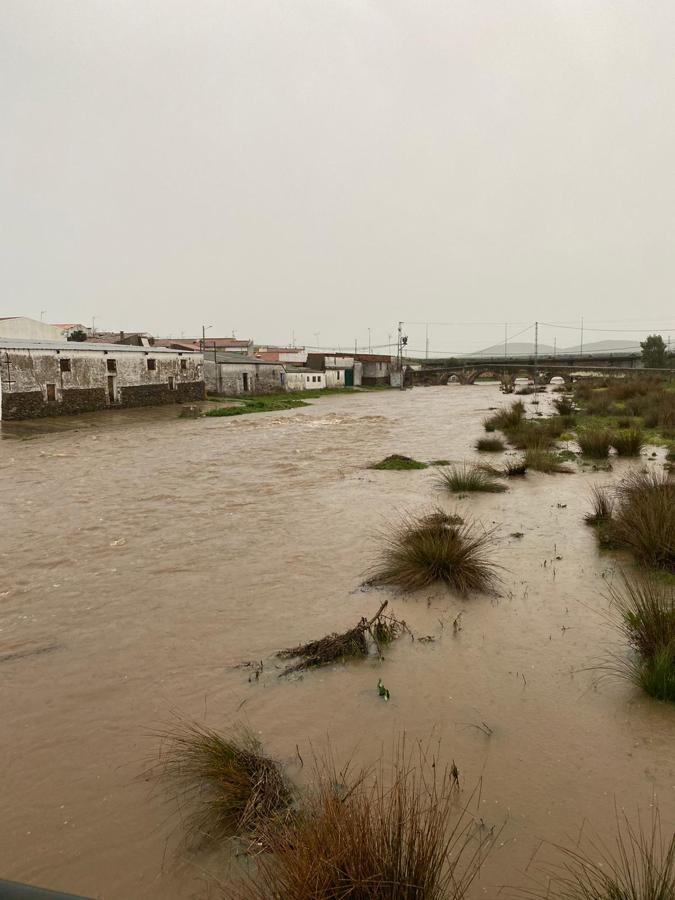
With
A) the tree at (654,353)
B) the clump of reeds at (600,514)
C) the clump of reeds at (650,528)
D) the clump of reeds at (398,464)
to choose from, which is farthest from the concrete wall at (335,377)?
the clump of reeds at (650,528)

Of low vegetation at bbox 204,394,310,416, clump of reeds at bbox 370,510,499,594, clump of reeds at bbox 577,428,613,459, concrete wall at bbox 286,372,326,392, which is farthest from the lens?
concrete wall at bbox 286,372,326,392

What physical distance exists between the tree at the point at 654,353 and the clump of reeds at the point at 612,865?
222 ft

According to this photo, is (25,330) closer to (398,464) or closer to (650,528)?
(398,464)

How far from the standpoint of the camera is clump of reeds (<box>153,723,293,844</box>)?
293 cm

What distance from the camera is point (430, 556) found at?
6.21 metres

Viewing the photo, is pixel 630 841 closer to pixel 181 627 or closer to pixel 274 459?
pixel 181 627

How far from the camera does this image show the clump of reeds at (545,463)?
39.6 ft

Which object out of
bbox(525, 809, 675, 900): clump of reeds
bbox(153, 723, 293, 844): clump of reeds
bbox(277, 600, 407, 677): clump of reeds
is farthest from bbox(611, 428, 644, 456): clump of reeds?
bbox(153, 723, 293, 844): clump of reeds

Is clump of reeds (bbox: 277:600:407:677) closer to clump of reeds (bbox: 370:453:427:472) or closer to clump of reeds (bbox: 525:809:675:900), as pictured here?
clump of reeds (bbox: 525:809:675:900)

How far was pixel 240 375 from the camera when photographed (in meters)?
43.9

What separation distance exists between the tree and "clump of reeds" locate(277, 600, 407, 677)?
66.1m

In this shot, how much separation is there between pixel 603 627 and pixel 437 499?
5.37 m

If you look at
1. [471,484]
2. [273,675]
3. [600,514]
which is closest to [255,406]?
[471,484]

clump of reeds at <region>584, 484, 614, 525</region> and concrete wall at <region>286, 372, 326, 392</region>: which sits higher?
concrete wall at <region>286, 372, 326, 392</region>
